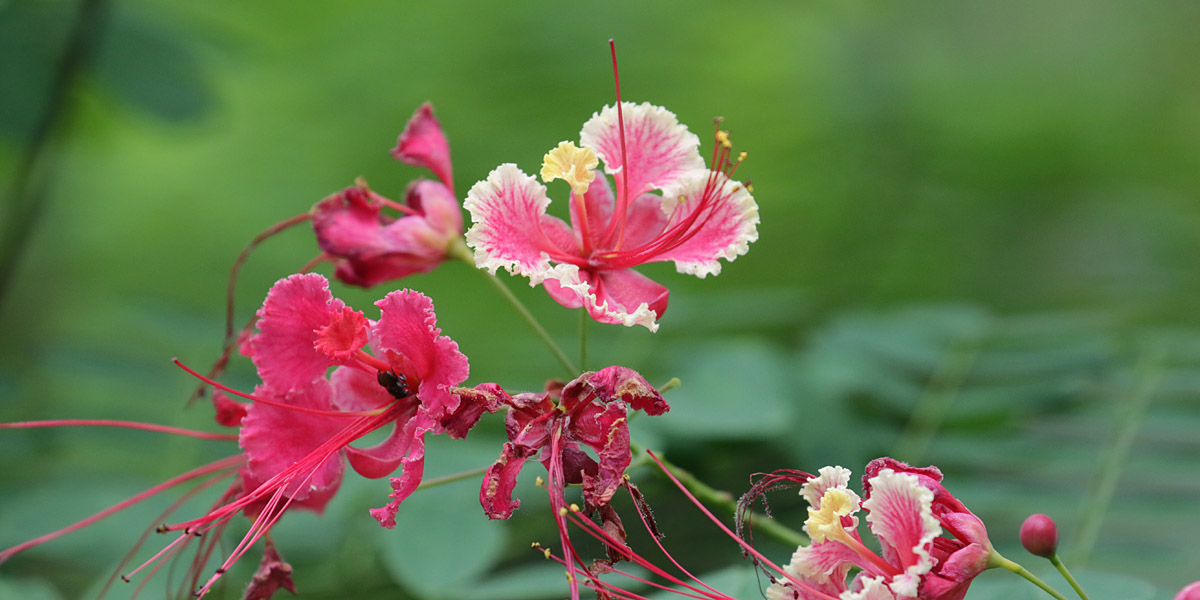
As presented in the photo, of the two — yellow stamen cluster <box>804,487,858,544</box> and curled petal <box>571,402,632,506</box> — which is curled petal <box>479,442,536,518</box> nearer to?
curled petal <box>571,402,632,506</box>

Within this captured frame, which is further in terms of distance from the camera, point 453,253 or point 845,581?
point 453,253

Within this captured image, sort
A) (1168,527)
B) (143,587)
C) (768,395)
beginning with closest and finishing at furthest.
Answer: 1. (143,587)
2. (1168,527)
3. (768,395)

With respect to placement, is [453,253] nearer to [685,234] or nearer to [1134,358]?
[685,234]

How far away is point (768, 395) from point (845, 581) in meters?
0.75

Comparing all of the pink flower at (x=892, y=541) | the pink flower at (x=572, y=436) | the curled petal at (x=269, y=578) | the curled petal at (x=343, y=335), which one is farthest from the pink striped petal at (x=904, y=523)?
the curled petal at (x=269, y=578)

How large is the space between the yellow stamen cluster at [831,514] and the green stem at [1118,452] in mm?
703

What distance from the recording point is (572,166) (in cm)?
128

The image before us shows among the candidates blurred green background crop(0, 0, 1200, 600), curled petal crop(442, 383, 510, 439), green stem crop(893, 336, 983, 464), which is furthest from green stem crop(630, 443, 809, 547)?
green stem crop(893, 336, 983, 464)

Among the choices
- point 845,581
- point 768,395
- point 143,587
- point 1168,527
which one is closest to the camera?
point 845,581

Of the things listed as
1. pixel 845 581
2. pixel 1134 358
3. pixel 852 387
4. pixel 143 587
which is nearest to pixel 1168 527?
pixel 1134 358

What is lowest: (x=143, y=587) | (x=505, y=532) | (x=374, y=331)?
(x=143, y=587)

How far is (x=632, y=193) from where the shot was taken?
136cm

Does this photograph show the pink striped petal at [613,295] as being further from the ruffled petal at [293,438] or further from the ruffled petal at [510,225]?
the ruffled petal at [293,438]

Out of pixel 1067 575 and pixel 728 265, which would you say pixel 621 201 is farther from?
pixel 728 265
